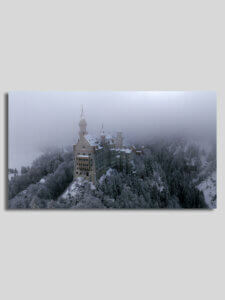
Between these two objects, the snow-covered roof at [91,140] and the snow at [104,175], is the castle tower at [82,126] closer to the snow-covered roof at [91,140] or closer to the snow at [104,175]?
the snow-covered roof at [91,140]

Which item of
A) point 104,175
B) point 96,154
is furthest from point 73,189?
point 96,154

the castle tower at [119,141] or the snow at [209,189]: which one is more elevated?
the castle tower at [119,141]

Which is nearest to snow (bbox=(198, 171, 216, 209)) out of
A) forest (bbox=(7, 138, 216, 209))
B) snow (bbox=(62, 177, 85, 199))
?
forest (bbox=(7, 138, 216, 209))

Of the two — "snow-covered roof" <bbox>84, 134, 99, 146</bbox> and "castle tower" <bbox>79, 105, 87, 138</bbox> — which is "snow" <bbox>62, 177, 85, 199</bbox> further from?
"castle tower" <bbox>79, 105, 87, 138</bbox>

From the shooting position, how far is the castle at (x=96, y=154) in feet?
12.9

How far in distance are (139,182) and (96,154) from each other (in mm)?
1088

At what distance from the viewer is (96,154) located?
395 centimetres

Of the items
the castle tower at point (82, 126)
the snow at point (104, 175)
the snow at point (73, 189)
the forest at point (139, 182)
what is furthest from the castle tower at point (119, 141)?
the snow at point (73, 189)

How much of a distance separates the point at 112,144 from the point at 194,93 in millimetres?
2013

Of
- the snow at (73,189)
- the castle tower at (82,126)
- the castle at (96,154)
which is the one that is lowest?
the snow at (73,189)

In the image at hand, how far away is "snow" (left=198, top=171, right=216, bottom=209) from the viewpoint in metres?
3.92

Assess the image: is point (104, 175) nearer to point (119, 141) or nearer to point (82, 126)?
point (119, 141)

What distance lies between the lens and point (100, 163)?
394 centimetres

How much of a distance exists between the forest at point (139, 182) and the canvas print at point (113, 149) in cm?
2
